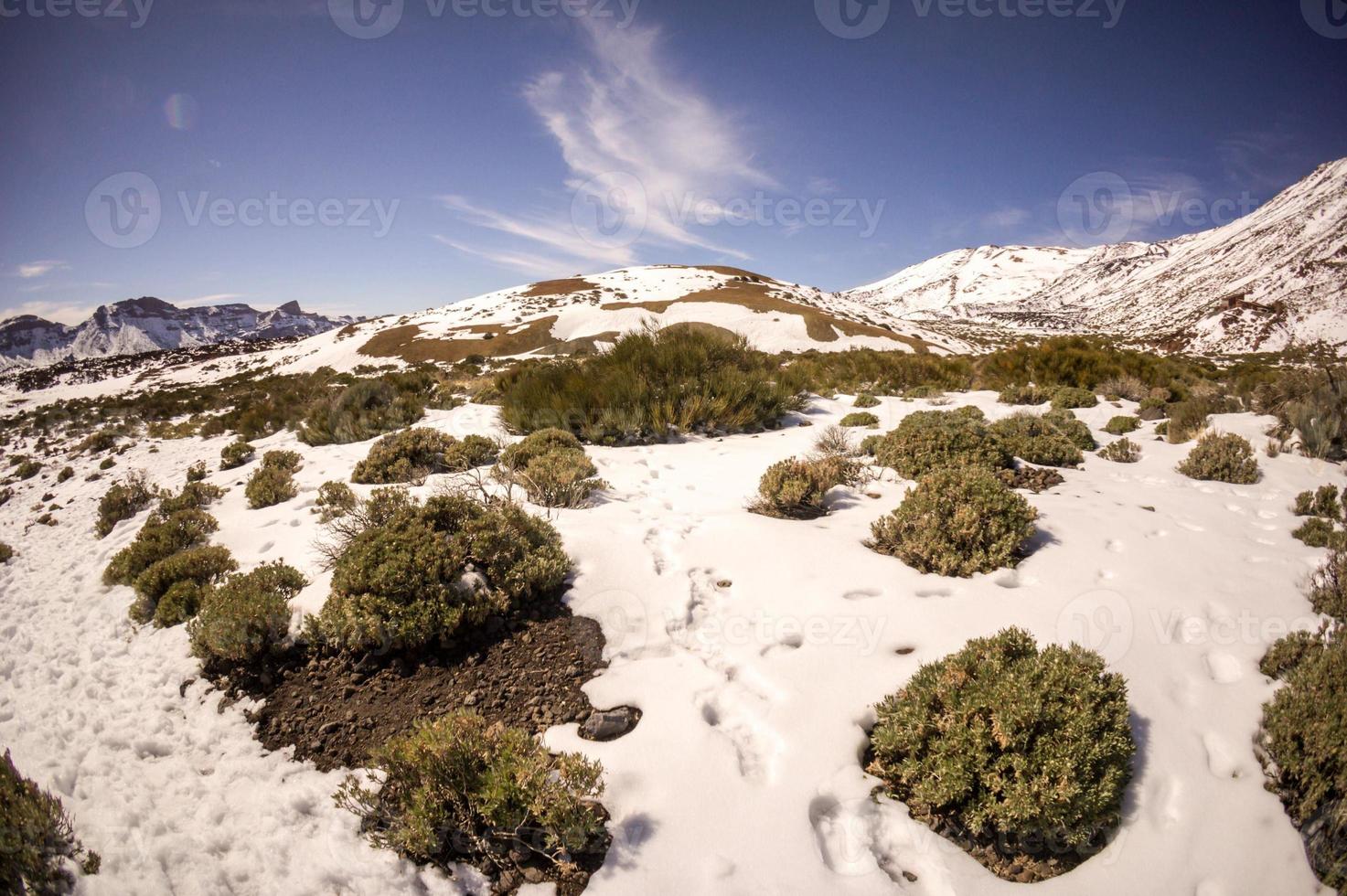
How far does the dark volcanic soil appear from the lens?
3.02m

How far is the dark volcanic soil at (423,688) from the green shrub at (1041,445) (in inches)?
241

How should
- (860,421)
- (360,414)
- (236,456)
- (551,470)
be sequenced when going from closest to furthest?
(551,470) < (860,421) < (236,456) < (360,414)

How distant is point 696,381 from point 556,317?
3001 cm

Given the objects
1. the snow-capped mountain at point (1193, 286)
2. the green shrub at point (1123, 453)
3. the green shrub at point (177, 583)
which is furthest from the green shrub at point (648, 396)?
the snow-capped mountain at point (1193, 286)

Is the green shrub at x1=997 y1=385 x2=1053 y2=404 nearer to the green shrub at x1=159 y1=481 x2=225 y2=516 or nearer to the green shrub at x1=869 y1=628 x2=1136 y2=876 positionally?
the green shrub at x1=869 y1=628 x2=1136 y2=876

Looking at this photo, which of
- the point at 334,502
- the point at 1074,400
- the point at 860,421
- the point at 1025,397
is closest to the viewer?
the point at 334,502

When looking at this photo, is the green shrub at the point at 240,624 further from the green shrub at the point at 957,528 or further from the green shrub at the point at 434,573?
the green shrub at the point at 957,528

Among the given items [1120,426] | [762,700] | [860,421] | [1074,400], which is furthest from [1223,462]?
[762,700]

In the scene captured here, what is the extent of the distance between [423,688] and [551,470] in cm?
278

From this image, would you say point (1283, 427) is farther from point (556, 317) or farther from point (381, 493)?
point (556, 317)

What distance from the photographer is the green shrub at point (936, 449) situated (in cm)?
606

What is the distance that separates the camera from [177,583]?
455 centimetres

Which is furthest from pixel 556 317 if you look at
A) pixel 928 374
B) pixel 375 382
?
pixel 928 374

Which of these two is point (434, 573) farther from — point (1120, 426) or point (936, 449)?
point (1120, 426)
